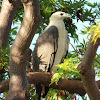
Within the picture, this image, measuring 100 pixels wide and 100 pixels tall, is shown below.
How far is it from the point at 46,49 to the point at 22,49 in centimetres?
180

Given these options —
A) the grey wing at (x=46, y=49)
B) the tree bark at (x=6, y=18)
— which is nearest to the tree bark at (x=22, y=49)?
the tree bark at (x=6, y=18)

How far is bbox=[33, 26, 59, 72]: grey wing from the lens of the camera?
3.94 metres

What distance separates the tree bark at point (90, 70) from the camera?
1808mm

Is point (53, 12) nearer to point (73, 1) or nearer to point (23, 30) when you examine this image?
point (73, 1)

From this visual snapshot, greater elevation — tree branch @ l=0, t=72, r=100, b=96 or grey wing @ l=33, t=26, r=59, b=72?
grey wing @ l=33, t=26, r=59, b=72

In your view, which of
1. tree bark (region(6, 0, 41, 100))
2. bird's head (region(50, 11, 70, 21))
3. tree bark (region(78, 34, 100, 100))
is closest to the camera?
tree bark (region(78, 34, 100, 100))

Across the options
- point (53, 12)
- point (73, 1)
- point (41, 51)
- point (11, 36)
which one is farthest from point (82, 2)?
point (11, 36)

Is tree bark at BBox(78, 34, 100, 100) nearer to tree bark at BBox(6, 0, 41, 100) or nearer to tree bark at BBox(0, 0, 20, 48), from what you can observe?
tree bark at BBox(6, 0, 41, 100)

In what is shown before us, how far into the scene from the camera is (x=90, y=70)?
1985mm

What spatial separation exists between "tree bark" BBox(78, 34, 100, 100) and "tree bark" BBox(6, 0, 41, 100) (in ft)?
1.90

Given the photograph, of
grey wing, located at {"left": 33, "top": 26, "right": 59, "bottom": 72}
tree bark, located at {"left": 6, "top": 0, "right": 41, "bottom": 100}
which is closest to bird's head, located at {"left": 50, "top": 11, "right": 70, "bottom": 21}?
grey wing, located at {"left": 33, "top": 26, "right": 59, "bottom": 72}

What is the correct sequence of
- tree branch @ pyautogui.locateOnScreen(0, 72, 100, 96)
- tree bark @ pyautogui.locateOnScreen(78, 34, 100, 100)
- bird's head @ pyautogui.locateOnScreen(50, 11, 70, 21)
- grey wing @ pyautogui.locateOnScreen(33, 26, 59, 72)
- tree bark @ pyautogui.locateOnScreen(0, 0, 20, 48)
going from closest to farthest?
1. tree bark @ pyautogui.locateOnScreen(78, 34, 100, 100)
2. tree branch @ pyautogui.locateOnScreen(0, 72, 100, 96)
3. tree bark @ pyautogui.locateOnScreen(0, 0, 20, 48)
4. grey wing @ pyautogui.locateOnScreen(33, 26, 59, 72)
5. bird's head @ pyautogui.locateOnScreen(50, 11, 70, 21)

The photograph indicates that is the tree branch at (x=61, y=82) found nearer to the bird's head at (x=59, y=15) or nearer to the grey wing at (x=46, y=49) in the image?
the grey wing at (x=46, y=49)

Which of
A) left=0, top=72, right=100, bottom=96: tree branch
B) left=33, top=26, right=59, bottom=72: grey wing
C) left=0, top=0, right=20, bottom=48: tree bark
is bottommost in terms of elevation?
left=0, top=72, right=100, bottom=96: tree branch
